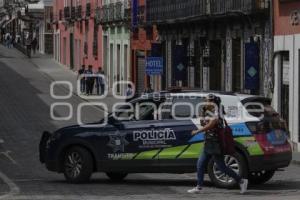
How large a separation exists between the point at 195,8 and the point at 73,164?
18389mm

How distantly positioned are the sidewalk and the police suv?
25.5 meters

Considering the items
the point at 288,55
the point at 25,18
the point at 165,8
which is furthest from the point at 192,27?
A: the point at 25,18

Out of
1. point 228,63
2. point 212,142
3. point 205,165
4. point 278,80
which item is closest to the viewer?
point 212,142

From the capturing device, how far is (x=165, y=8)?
129ft

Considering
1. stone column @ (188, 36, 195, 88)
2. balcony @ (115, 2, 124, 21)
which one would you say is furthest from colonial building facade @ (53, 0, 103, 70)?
stone column @ (188, 36, 195, 88)

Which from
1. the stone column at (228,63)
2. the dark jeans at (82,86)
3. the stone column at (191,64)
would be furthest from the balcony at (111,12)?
the stone column at (228,63)

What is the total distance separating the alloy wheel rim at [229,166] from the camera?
15.6m

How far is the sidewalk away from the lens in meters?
45.6

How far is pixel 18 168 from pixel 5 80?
3240 cm

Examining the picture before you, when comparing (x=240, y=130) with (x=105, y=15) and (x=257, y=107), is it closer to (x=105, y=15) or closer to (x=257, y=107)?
(x=257, y=107)

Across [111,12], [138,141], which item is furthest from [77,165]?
[111,12]

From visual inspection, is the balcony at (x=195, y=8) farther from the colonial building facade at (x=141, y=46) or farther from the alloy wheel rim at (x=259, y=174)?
the alloy wheel rim at (x=259, y=174)

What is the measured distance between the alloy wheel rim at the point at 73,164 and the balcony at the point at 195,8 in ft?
39.7

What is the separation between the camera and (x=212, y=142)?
1502cm
